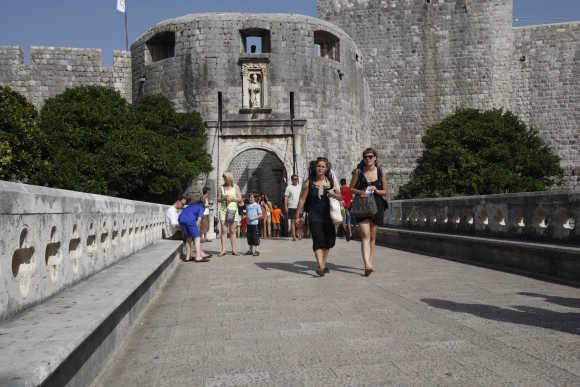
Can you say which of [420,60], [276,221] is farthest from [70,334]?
[420,60]

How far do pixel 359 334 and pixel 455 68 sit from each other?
27666 mm

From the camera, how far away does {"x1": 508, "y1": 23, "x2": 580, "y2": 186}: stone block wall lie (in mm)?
28859

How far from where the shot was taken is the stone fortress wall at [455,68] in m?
28.6

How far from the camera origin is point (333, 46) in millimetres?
24656

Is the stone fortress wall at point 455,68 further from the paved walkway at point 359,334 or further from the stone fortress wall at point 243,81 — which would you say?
the paved walkway at point 359,334

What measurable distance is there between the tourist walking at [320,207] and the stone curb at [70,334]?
2833mm

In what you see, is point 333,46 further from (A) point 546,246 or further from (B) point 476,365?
(B) point 476,365

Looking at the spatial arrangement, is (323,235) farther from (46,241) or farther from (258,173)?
(258,173)

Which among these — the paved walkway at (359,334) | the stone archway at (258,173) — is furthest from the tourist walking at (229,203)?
the stone archway at (258,173)

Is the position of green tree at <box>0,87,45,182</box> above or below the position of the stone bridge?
above

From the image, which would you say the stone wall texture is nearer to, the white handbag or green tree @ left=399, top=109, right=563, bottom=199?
green tree @ left=399, top=109, right=563, bottom=199

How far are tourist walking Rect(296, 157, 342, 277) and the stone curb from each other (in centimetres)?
283

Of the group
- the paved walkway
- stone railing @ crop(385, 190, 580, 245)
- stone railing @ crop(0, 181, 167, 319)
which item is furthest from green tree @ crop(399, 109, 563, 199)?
stone railing @ crop(0, 181, 167, 319)

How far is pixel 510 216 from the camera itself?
7.38 metres
